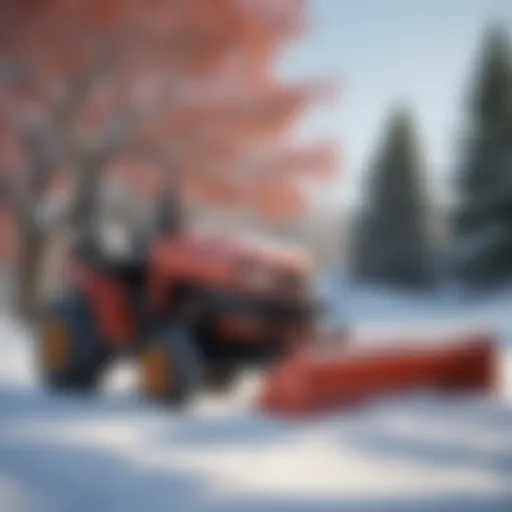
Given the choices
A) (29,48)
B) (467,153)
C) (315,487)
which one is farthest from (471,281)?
(29,48)

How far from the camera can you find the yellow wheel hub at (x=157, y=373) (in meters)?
1.38

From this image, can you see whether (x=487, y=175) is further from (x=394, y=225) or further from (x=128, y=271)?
(x=128, y=271)

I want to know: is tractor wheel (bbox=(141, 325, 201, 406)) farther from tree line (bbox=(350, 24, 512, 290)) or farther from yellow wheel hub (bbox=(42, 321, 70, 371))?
tree line (bbox=(350, 24, 512, 290))

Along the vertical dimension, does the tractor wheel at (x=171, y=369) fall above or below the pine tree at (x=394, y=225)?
below

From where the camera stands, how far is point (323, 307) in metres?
1.41

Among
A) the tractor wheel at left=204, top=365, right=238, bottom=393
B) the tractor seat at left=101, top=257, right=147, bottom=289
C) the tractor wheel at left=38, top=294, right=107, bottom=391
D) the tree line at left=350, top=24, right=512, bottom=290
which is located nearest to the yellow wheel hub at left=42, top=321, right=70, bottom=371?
the tractor wheel at left=38, top=294, right=107, bottom=391

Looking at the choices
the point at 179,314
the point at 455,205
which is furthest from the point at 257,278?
the point at 455,205

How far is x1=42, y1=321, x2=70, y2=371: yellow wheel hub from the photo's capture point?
1496 mm

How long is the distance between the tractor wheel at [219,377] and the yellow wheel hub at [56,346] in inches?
12.5

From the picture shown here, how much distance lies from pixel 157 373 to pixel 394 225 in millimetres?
541

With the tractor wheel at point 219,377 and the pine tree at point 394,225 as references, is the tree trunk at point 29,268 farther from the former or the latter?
the pine tree at point 394,225

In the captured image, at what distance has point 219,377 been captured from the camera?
1410 millimetres

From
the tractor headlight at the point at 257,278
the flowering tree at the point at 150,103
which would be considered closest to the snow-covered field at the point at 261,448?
the tractor headlight at the point at 257,278

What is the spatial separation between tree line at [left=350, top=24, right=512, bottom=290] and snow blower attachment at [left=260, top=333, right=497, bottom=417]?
6.3 inches
